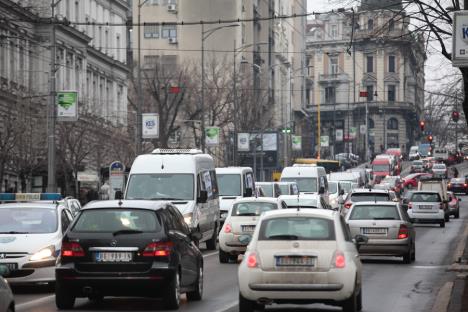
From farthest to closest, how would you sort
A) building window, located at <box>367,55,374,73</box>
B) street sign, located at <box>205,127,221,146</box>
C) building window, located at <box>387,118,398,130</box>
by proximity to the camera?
1. building window, located at <box>367,55,374,73</box>
2. building window, located at <box>387,118,398,130</box>
3. street sign, located at <box>205,127,221,146</box>

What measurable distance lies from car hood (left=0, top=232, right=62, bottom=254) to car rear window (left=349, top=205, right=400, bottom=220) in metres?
9.71

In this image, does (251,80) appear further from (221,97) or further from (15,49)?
(15,49)

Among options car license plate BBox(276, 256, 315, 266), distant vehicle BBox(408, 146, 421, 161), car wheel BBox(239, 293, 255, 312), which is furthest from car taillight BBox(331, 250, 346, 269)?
distant vehicle BBox(408, 146, 421, 161)

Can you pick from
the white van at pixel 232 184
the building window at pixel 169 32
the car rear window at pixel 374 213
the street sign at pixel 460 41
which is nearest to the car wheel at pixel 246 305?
the street sign at pixel 460 41

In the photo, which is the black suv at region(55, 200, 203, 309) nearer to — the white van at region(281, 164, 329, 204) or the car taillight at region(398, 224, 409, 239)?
the car taillight at region(398, 224, 409, 239)

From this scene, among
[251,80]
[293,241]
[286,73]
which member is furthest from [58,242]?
[286,73]

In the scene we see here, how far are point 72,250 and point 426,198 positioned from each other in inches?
1414

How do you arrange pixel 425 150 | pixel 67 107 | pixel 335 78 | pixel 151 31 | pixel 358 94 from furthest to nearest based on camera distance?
pixel 335 78 → pixel 358 94 → pixel 425 150 → pixel 151 31 → pixel 67 107

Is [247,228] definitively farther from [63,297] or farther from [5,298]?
[5,298]

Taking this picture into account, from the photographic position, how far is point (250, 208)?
3075 cm

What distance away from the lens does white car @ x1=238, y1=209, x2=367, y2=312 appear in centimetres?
1603

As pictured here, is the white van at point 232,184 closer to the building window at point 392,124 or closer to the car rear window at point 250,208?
the car rear window at point 250,208

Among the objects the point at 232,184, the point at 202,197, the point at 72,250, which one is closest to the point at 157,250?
the point at 72,250

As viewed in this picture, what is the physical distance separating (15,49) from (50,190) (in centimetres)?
2250
